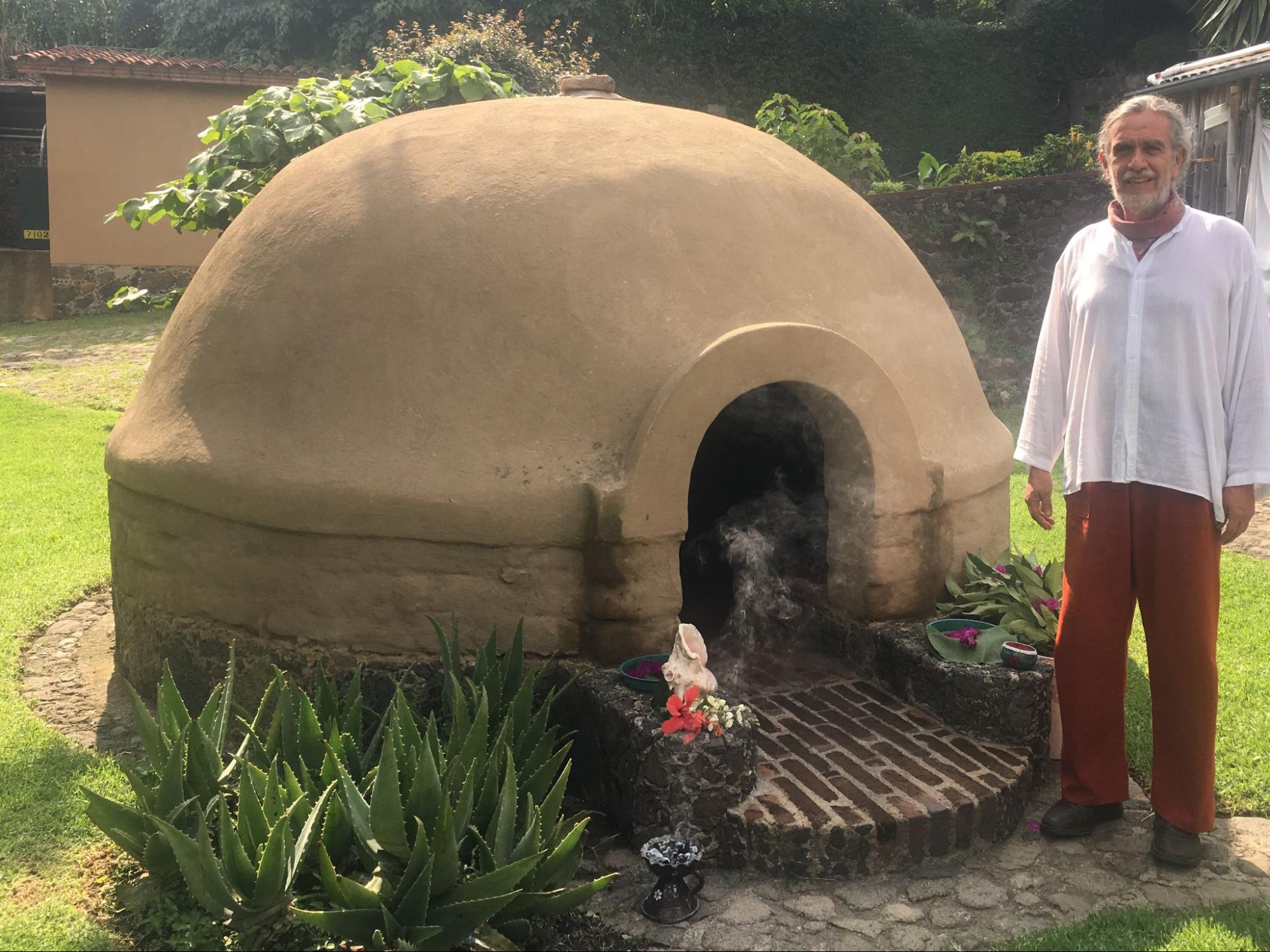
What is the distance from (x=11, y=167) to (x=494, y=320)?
57.8 ft

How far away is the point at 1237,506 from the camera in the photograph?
363 cm

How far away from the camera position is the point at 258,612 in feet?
14.6

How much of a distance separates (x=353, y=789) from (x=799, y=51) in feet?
61.5

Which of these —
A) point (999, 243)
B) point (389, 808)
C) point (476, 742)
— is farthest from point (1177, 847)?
point (999, 243)

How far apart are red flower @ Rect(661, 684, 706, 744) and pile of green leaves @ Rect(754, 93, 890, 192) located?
32.5 ft

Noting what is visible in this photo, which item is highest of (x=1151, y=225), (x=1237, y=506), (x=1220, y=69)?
(x=1220, y=69)

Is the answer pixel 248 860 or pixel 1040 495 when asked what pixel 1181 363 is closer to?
pixel 1040 495

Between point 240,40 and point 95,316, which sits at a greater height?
point 240,40

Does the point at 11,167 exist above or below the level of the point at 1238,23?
below

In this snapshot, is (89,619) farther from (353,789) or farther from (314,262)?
(353,789)

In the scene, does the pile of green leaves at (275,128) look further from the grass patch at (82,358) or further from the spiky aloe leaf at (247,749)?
the spiky aloe leaf at (247,749)

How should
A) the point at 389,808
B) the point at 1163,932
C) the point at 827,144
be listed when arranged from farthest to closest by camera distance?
the point at 827,144 < the point at 1163,932 < the point at 389,808

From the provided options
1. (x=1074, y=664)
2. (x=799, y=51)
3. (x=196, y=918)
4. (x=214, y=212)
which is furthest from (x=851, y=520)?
(x=799, y=51)

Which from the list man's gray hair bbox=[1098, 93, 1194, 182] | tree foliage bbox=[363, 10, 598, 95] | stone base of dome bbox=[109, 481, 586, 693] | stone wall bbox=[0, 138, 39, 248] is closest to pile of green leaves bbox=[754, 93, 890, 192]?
tree foliage bbox=[363, 10, 598, 95]
